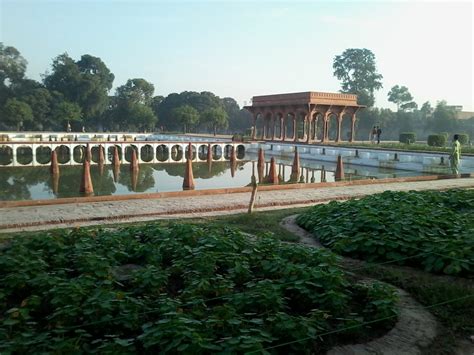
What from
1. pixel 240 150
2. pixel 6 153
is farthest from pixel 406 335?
pixel 6 153

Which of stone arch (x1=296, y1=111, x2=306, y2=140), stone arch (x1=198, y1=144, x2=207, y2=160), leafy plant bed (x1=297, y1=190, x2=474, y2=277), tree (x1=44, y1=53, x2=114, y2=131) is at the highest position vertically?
tree (x1=44, y1=53, x2=114, y2=131)

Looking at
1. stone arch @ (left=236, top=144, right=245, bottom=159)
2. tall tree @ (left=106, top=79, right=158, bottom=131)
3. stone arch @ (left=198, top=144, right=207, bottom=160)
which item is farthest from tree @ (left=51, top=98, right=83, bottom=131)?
stone arch @ (left=236, top=144, right=245, bottom=159)

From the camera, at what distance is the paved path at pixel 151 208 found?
26.9 feet

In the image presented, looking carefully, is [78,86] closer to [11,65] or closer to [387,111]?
[11,65]

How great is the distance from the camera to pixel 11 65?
2057 inches

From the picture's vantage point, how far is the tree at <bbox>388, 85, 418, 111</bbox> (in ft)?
221

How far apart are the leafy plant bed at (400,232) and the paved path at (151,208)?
249 cm

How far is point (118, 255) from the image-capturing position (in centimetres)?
515

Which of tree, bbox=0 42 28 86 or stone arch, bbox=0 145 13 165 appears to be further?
tree, bbox=0 42 28 86

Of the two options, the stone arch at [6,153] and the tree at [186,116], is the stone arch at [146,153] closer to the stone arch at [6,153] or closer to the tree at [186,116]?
the stone arch at [6,153]

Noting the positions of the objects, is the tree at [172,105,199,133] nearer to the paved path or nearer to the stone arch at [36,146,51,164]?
the stone arch at [36,146,51,164]

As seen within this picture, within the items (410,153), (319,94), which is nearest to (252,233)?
(410,153)

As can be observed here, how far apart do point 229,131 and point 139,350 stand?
213ft

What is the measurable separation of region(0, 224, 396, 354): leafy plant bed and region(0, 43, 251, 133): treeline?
42377 mm
